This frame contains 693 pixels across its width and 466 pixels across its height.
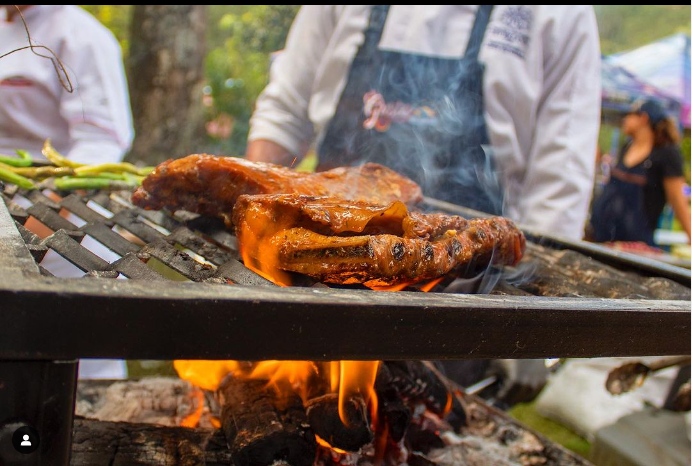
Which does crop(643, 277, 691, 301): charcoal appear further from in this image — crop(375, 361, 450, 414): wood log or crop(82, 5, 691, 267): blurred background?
crop(82, 5, 691, 267): blurred background

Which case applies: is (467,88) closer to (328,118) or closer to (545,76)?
(545,76)

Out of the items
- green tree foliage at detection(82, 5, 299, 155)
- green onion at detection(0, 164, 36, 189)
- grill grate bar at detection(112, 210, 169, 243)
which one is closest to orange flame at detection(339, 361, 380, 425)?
grill grate bar at detection(112, 210, 169, 243)

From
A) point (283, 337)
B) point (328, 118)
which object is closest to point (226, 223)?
point (283, 337)

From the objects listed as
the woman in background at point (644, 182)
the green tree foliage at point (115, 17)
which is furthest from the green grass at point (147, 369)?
the green tree foliage at point (115, 17)

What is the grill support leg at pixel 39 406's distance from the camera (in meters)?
1.27

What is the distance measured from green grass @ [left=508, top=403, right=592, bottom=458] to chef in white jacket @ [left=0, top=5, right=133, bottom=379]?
11.8ft

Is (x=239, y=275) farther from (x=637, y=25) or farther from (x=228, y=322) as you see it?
(x=637, y=25)

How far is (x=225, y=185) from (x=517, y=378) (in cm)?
257

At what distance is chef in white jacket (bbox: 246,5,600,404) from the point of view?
397cm

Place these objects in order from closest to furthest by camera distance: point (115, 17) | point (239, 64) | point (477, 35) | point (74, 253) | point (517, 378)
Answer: point (74, 253), point (517, 378), point (477, 35), point (239, 64), point (115, 17)

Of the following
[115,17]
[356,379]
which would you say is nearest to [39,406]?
[356,379]

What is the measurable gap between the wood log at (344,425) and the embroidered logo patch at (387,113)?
2.28 metres

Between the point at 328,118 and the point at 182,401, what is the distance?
2294mm

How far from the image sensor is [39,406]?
1297mm
